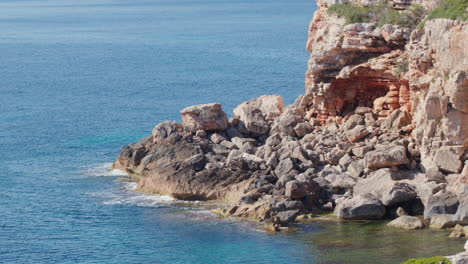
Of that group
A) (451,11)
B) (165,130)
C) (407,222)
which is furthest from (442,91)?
(165,130)

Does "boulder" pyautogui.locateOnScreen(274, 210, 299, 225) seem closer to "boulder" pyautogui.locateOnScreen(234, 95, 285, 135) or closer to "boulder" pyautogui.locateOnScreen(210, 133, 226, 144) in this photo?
"boulder" pyautogui.locateOnScreen(210, 133, 226, 144)

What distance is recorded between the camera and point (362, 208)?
54.1m

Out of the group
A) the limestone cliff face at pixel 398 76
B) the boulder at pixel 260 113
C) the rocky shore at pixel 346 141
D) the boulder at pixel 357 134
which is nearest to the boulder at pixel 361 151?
the rocky shore at pixel 346 141

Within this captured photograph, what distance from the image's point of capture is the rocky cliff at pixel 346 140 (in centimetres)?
5481

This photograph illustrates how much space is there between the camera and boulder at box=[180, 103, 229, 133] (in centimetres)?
6806

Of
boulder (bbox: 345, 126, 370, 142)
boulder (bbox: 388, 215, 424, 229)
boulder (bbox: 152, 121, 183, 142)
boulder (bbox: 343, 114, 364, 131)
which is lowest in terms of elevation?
boulder (bbox: 388, 215, 424, 229)

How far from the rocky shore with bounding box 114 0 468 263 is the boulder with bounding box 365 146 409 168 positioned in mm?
Answer: 91

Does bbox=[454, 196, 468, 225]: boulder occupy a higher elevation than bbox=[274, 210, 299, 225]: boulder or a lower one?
higher

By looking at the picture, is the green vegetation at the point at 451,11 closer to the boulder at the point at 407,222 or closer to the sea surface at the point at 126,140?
the boulder at the point at 407,222

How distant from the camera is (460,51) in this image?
54875mm

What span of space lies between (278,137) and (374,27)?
1097 centimetres

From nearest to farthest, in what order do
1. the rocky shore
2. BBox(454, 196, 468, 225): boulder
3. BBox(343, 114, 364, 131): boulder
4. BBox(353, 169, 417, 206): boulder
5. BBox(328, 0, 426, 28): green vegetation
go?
BBox(454, 196, 468, 225): boulder, BBox(353, 169, 417, 206): boulder, the rocky shore, BBox(328, 0, 426, 28): green vegetation, BBox(343, 114, 364, 131): boulder

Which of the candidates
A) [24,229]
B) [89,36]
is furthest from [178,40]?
[24,229]

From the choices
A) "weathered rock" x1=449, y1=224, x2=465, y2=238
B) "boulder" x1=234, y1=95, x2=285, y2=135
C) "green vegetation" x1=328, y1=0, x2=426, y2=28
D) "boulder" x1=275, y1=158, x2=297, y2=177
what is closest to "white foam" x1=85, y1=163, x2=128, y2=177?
"boulder" x1=234, y1=95, x2=285, y2=135
